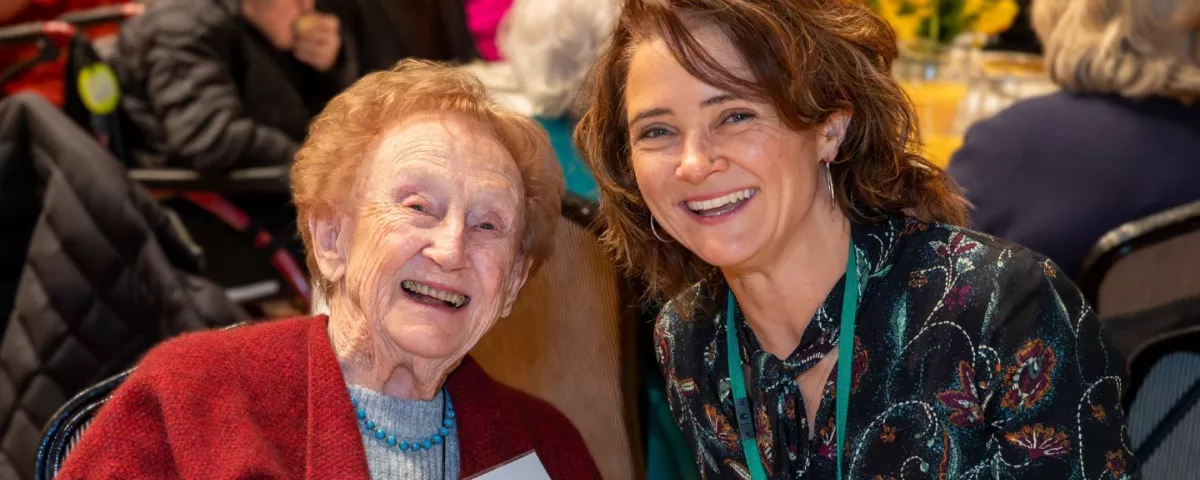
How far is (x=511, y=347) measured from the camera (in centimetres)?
218

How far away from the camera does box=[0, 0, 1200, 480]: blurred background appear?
2.11 metres

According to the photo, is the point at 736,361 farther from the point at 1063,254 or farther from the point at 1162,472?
the point at 1063,254

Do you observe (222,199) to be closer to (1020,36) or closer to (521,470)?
(521,470)

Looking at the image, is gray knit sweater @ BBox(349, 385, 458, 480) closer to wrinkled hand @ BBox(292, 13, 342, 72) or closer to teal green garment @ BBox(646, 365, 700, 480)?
teal green garment @ BBox(646, 365, 700, 480)

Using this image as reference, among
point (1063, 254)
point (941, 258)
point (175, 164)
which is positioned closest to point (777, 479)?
point (941, 258)

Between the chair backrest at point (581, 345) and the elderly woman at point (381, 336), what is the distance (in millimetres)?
229

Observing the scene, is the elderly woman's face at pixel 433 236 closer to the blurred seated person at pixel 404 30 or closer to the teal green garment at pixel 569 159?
the teal green garment at pixel 569 159

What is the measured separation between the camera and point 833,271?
5.74 ft

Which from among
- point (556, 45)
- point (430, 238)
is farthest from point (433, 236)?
point (556, 45)

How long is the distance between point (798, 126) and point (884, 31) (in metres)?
0.23

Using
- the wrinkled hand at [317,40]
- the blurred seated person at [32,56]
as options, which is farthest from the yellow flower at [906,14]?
the blurred seated person at [32,56]

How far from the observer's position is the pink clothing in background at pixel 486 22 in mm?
5344

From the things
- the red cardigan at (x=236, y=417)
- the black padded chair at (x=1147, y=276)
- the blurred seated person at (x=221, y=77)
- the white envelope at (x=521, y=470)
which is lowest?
the blurred seated person at (x=221, y=77)

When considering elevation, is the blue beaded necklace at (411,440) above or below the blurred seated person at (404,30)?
above
